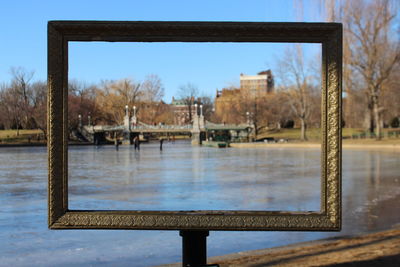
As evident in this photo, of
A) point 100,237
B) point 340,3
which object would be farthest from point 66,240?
point 340,3

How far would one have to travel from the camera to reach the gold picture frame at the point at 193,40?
3.04 metres

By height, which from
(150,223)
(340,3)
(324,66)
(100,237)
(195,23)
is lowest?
(100,237)

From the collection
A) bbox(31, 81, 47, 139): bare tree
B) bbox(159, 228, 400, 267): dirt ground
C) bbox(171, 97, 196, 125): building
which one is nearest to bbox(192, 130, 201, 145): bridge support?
bbox(171, 97, 196, 125): building

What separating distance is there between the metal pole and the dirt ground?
2094 mm

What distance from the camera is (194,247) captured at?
3291 mm

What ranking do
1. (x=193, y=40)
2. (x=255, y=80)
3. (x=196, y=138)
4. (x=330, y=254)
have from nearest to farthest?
1. (x=193, y=40)
2. (x=330, y=254)
3. (x=255, y=80)
4. (x=196, y=138)

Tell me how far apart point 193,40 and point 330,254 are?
150 inches

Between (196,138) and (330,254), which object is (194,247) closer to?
(330,254)

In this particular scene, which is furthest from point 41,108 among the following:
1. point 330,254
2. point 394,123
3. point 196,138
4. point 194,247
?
point 394,123

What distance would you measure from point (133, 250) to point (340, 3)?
136 feet

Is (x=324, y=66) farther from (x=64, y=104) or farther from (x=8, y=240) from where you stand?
(x=8, y=240)

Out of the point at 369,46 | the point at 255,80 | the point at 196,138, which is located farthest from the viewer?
the point at 196,138

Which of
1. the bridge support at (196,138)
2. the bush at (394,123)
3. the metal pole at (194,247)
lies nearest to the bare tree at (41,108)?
the metal pole at (194,247)

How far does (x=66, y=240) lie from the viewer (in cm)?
741
